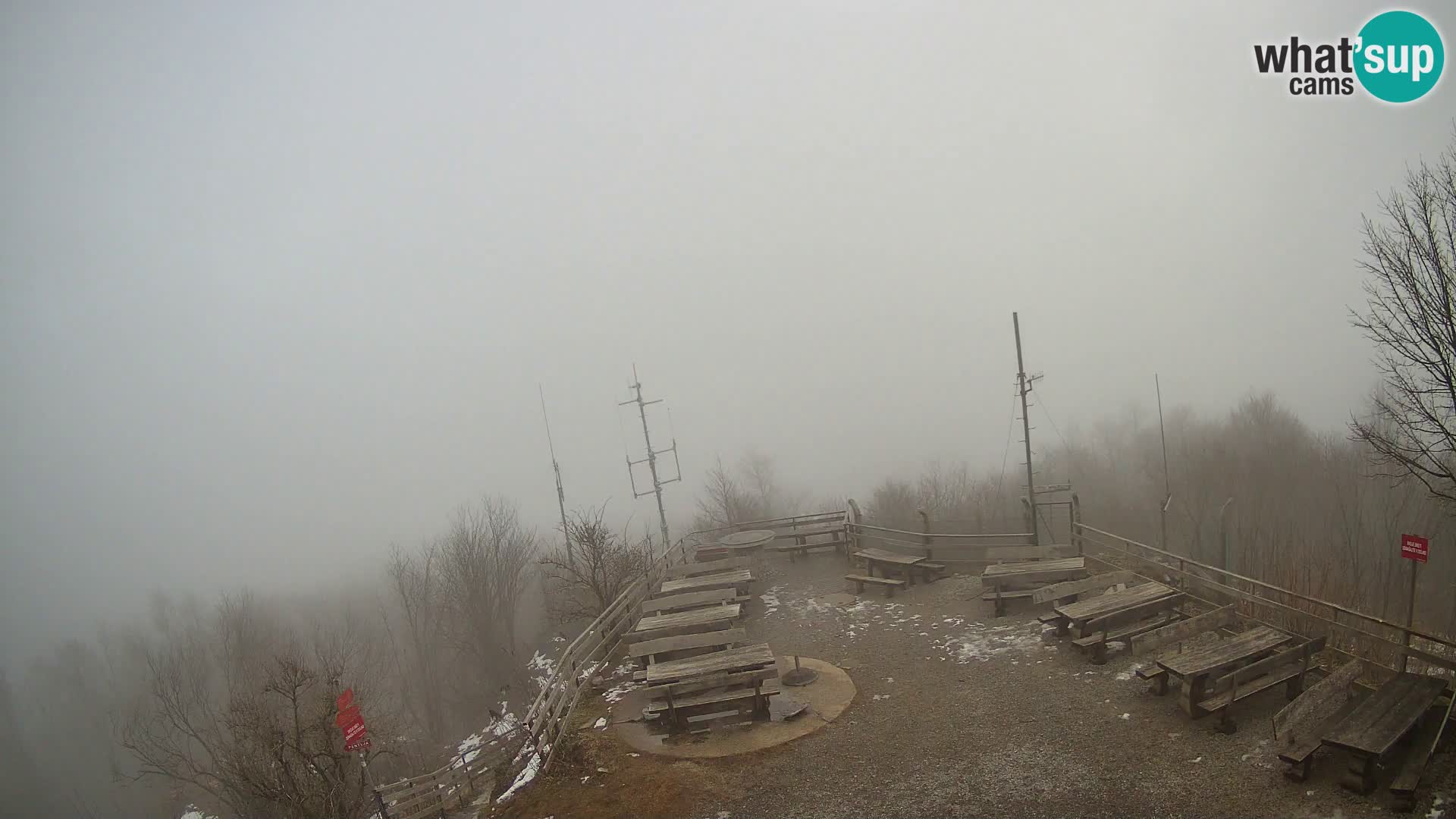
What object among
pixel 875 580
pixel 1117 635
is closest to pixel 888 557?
pixel 875 580

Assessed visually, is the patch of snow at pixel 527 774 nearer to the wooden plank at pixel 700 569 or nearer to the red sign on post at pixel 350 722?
the red sign on post at pixel 350 722

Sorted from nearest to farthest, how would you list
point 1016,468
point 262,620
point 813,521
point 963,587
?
point 963,587, point 813,521, point 262,620, point 1016,468

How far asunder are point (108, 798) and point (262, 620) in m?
14.2

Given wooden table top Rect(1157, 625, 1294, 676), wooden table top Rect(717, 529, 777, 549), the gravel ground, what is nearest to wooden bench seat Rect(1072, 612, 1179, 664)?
the gravel ground

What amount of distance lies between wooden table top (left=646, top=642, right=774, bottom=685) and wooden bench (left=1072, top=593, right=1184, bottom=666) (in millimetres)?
5590

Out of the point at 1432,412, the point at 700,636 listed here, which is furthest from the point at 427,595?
the point at 1432,412

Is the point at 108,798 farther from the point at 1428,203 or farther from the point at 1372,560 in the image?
the point at 1372,560

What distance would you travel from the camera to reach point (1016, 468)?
2153 inches

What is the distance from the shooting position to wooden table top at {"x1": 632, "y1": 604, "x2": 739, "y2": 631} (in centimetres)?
1504

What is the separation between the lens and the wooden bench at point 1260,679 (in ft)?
30.6

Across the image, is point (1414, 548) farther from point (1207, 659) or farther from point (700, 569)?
point (700, 569)

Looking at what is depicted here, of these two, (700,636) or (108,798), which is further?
(108,798)

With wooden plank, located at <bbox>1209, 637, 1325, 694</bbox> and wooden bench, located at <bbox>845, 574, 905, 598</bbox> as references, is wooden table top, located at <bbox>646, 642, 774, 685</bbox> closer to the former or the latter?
wooden plank, located at <bbox>1209, 637, 1325, 694</bbox>

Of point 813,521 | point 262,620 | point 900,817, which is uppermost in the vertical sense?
point 900,817
